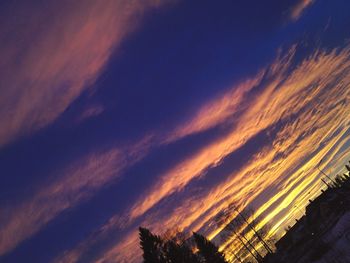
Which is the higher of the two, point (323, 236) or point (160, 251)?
point (160, 251)

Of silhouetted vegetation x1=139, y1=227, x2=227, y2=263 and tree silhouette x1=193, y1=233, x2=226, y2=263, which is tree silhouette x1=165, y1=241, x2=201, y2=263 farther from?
tree silhouette x1=193, y1=233, x2=226, y2=263

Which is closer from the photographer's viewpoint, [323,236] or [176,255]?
[323,236]

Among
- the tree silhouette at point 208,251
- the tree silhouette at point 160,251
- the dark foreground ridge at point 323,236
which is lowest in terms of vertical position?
the dark foreground ridge at point 323,236

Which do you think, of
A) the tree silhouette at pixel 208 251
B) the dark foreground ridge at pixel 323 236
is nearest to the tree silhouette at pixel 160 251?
the tree silhouette at pixel 208 251

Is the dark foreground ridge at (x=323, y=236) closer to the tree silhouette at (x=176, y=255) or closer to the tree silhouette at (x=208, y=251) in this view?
the tree silhouette at (x=208, y=251)

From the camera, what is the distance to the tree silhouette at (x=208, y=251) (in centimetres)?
5203

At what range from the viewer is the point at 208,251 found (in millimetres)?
52938

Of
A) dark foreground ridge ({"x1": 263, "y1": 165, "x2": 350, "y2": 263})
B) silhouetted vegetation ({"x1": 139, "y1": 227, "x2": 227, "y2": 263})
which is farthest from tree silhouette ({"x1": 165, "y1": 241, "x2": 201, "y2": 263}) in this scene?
dark foreground ridge ({"x1": 263, "y1": 165, "x2": 350, "y2": 263})

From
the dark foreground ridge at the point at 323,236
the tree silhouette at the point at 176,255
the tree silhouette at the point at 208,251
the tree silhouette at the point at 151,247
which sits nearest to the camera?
the dark foreground ridge at the point at 323,236

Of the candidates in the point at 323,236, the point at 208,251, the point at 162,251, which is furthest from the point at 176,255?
the point at 323,236

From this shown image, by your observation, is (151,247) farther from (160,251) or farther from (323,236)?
(323,236)

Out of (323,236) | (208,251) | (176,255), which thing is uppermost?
(176,255)

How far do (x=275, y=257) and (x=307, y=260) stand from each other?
2026cm

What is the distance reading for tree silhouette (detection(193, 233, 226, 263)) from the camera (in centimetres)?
5203
